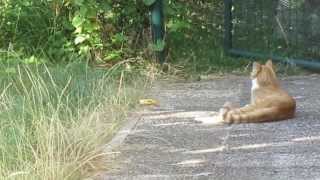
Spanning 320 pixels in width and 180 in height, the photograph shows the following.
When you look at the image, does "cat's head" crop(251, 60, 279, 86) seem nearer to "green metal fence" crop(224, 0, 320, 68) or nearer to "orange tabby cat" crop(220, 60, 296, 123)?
"orange tabby cat" crop(220, 60, 296, 123)

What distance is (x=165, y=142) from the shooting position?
5.12 m

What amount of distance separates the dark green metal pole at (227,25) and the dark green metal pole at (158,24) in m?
0.90

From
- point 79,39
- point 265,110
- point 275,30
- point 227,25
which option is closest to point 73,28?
point 79,39

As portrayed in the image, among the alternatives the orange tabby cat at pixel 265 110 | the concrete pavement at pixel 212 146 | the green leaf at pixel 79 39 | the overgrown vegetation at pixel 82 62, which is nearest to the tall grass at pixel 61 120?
the overgrown vegetation at pixel 82 62

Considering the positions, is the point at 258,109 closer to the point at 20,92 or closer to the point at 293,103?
the point at 293,103

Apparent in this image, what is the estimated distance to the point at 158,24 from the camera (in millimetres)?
8219

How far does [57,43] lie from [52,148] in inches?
178

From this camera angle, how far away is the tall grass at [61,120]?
14.0ft

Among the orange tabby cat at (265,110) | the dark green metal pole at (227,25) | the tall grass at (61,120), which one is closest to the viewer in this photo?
the tall grass at (61,120)

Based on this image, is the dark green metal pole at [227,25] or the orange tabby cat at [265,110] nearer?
the orange tabby cat at [265,110]

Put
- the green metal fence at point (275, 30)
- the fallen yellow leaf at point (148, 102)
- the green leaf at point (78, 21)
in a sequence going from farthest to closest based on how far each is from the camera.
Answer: the green leaf at point (78, 21)
the green metal fence at point (275, 30)
the fallen yellow leaf at point (148, 102)

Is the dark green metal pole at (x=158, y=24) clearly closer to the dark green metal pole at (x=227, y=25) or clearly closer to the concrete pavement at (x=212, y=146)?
the dark green metal pole at (x=227, y=25)

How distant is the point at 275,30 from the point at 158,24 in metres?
1.38

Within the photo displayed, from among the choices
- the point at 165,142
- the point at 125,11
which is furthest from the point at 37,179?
the point at 125,11
